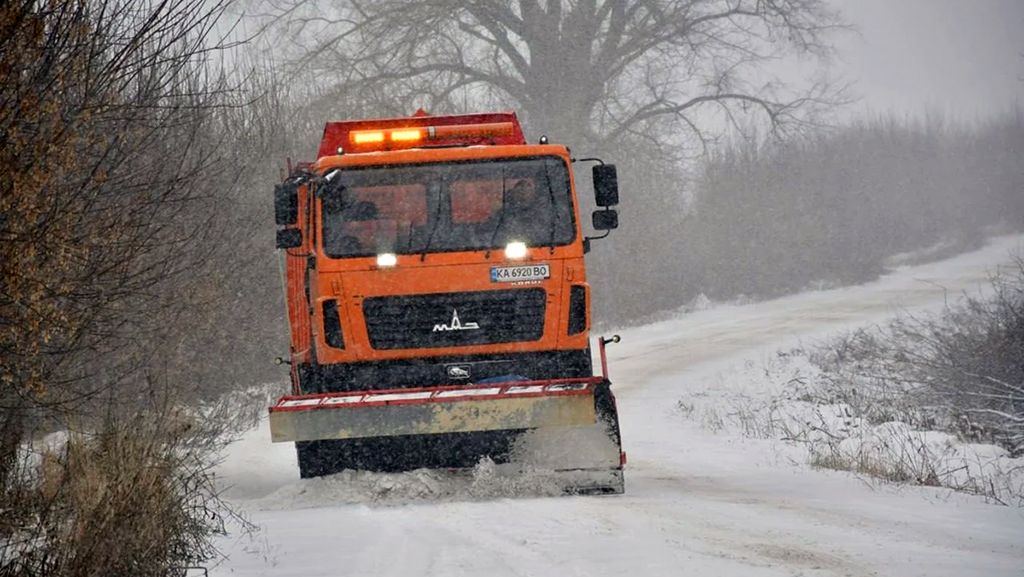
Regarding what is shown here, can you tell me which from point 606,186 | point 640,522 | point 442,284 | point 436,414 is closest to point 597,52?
point 606,186

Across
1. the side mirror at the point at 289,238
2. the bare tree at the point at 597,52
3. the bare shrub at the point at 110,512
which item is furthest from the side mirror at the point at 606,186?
the bare tree at the point at 597,52

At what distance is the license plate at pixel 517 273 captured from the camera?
9180mm

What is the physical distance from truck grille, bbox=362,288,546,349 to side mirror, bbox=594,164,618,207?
→ 3.27 ft

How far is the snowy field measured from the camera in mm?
5715

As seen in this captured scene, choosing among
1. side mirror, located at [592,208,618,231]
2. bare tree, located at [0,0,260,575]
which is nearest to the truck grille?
side mirror, located at [592,208,618,231]

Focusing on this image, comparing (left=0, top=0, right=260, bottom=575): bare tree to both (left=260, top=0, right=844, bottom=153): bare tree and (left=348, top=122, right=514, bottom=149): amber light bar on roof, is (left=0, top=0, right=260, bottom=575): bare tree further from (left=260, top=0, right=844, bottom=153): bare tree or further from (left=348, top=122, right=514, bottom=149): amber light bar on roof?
(left=260, top=0, right=844, bottom=153): bare tree

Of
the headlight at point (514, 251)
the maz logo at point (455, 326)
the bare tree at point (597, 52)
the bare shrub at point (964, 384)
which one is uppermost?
the bare tree at point (597, 52)

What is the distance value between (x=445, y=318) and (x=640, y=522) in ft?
9.03

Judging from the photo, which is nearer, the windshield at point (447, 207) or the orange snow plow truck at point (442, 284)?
the orange snow plow truck at point (442, 284)

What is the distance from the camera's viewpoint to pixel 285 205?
931 centimetres

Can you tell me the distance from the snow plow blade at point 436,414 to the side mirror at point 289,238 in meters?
1.55

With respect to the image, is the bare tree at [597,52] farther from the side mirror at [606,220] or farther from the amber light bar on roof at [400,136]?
the side mirror at [606,220]

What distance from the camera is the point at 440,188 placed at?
9508 mm

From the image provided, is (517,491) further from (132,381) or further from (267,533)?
(132,381)
